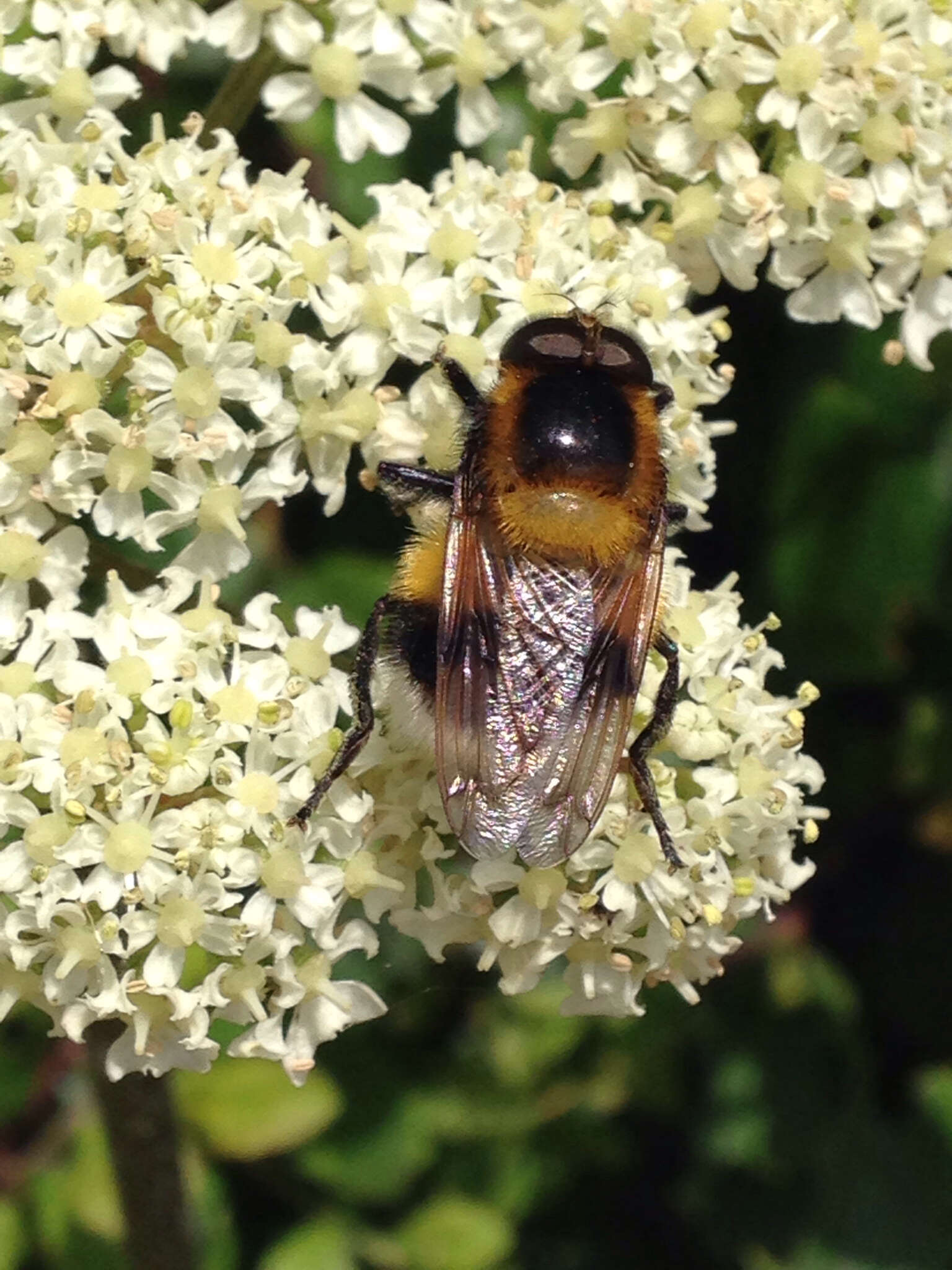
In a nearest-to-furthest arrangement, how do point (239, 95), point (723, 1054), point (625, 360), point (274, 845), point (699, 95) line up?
point (274, 845)
point (625, 360)
point (699, 95)
point (239, 95)
point (723, 1054)

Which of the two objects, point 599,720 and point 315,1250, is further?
point 315,1250

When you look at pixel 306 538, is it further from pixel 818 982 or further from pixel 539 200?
pixel 818 982

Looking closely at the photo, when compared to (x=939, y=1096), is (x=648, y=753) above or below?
above

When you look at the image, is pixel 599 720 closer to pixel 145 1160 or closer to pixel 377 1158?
pixel 145 1160

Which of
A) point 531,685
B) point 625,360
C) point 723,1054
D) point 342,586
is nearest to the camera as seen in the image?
point 531,685

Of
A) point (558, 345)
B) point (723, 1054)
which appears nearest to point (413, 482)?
→ point (558, 345)

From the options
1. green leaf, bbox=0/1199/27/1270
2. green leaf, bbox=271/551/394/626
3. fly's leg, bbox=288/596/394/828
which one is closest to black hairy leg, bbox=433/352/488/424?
fly's leg, bbox=288/596/394/828

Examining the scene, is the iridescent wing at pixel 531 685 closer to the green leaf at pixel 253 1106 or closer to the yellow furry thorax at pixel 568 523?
the yellow furry thorax at pixel 568 523
